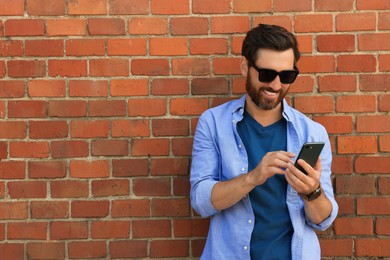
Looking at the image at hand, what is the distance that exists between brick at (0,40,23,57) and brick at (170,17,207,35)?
84 centimetres

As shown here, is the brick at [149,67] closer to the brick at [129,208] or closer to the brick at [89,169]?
the brick at [89,169]

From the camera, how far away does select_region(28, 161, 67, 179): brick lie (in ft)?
10.6

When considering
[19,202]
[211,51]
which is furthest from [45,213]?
[211,51]

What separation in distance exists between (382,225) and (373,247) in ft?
0.43

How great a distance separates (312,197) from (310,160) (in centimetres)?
19

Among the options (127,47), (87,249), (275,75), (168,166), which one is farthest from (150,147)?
(275,75)

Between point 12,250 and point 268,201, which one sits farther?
point 12,250

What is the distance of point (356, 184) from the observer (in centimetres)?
325

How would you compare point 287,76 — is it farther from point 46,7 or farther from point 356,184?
point 46,7

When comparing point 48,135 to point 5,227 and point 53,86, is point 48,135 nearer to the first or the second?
point 53,86

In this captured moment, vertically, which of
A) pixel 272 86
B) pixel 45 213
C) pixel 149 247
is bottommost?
pixel 149 247

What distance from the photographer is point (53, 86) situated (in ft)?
10.6

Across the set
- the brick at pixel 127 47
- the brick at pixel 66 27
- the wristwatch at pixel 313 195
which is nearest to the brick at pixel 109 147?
the brick at pixel 127 47

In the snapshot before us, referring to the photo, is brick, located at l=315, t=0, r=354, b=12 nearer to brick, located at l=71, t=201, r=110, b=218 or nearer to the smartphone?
the smartphone
